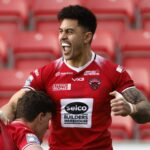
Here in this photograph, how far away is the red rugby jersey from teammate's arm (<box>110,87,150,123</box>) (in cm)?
6

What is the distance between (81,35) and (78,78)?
0.28 meters

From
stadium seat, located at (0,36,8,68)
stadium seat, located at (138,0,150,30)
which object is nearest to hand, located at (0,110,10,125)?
stadium seat, located at (0,36,8,68)

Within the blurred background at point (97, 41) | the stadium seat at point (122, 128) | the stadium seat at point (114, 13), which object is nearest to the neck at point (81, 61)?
the blurred background at point (97, 41)

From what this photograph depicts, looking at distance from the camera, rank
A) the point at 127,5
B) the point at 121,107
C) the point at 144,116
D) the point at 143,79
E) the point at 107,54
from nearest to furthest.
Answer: the point at 121,107 < the point at 144,116 < the point at 143,79 < the point at 107,54 < the point at 127,5

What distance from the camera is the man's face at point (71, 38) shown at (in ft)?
13.9

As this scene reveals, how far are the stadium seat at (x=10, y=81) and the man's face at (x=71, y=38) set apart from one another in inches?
101

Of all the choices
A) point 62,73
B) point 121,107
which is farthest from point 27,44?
point 121,107

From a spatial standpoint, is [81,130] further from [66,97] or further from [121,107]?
[121,107]

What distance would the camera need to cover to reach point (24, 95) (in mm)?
4066

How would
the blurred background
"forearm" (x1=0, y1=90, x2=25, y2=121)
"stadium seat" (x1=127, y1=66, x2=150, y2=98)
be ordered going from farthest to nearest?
"stadium seat" (x1=127, y1=66, x2=150, y2=98) → the blurred background → "forearm" (x1=0, y1=90, x2=25, y2=121)

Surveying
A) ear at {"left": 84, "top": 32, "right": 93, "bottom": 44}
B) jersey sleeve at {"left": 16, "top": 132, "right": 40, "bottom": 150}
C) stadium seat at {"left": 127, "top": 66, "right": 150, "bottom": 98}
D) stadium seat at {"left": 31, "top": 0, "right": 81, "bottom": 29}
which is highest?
stadium seat at {"left": 31, "top": 0, "right": 81, "bottom": 29}

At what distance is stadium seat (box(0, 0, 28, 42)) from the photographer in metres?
7.95

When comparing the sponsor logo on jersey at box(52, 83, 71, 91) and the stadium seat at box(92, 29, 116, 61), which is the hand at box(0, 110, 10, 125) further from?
the stadium seat at box(92, 29, 116, 61)

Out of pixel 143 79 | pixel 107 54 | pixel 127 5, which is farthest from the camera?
pixel 127 5
